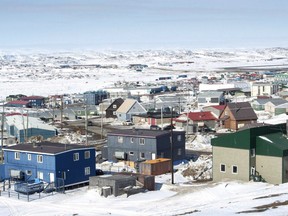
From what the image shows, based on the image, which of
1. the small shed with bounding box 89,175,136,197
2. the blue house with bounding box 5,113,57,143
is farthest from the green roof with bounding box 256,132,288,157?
the blue house with bounding box 5,113,57,143

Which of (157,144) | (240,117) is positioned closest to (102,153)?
(157,144)

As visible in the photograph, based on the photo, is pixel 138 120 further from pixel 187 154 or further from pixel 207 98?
pixel 187 154

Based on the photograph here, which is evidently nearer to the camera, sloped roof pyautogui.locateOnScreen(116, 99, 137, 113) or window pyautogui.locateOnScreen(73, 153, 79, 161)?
window pyautogui.locateOnScreen(73, 153, 79, 161)

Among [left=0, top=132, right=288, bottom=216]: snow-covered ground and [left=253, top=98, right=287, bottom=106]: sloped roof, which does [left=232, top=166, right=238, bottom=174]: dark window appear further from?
[left=253, top=98, right=287, bottom=106]: sloped roof

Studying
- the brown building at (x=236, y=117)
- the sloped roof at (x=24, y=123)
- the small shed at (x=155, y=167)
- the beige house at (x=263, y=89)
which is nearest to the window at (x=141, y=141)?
the small shed at (x=155, y=167)

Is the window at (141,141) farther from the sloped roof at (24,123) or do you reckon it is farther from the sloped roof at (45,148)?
the sloped roof at (24,123)

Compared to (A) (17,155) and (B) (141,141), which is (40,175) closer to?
(A) (17,155)

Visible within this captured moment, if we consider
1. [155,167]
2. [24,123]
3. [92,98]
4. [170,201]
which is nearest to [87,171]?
[155,167]
